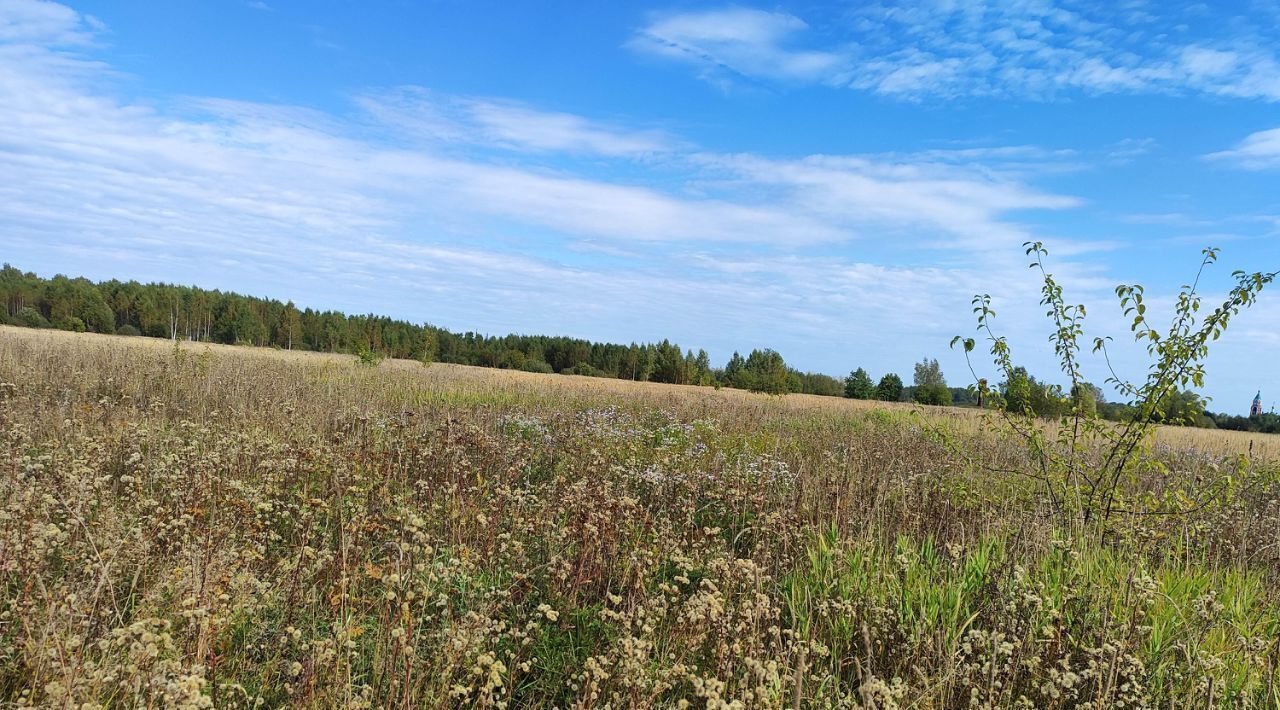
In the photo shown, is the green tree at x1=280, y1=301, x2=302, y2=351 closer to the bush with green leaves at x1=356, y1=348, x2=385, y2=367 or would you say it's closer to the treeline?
the treeline

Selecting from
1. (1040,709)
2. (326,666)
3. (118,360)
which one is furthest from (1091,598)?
(118,360)

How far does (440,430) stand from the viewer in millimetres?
7637

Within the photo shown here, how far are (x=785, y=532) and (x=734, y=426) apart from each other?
323 inches

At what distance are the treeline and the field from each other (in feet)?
209

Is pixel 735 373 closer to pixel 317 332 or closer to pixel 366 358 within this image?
pixel 366 358

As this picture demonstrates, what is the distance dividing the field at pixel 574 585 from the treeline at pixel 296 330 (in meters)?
63.8

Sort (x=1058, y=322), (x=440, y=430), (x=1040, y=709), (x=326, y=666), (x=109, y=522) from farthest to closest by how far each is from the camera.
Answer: (x=440, y=430), (x=1058, y=322), (x=109, y=522), (x=1040, y=709), (x=326, y=666)

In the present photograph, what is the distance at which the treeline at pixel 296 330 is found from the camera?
75625 mm

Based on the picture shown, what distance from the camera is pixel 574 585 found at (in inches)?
158

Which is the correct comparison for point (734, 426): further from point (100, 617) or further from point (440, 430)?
point (100, 617)

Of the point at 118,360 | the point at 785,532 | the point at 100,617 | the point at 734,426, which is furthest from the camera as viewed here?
the point at 118,360

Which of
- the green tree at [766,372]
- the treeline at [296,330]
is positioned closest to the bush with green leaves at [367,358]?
the green tree at [766,372]

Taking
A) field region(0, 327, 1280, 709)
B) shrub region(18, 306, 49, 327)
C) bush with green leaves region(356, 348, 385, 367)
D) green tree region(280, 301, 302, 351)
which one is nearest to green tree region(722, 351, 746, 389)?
bush with green leaves region(356, 348, 385, 367)

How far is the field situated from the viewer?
108 inches
